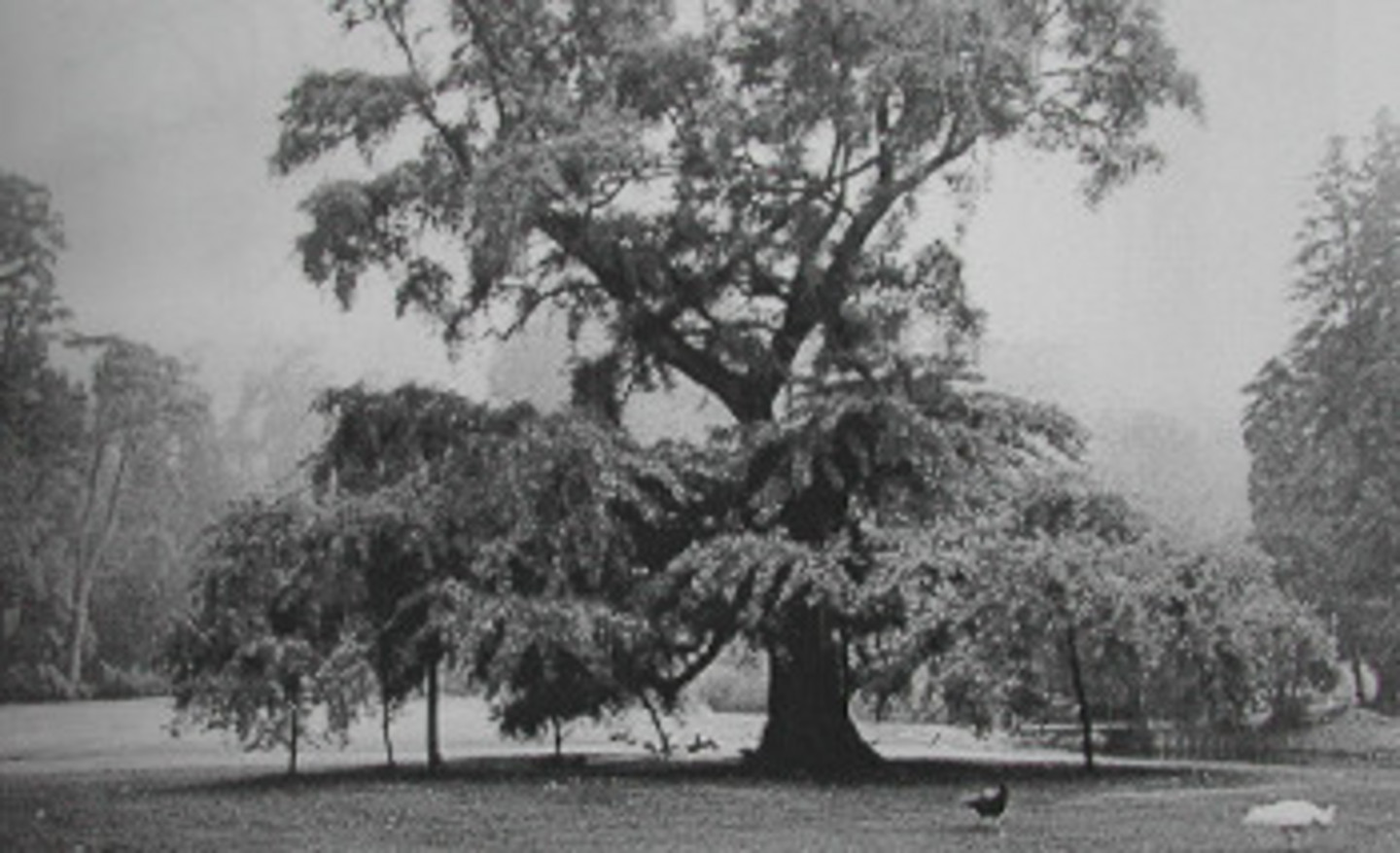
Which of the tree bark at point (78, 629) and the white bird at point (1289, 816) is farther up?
the tree bark at point (78, 629)

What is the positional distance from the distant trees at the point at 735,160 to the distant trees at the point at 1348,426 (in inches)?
542

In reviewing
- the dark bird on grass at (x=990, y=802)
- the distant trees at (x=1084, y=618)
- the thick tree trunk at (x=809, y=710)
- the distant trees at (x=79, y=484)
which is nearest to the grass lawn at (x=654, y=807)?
the dark bird on grass at (x=990, y=802)

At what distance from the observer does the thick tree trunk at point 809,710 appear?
1942cm

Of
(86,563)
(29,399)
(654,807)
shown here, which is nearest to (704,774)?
(654,807)

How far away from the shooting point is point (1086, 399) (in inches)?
4203

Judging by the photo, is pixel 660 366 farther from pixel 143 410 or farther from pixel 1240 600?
pixel 143 410

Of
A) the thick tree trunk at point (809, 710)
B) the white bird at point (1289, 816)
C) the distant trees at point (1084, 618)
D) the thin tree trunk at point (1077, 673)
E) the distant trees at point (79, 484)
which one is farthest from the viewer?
the thick tree trunk at point (809, 710)

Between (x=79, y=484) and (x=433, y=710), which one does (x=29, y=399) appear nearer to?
(x=433, y=710)

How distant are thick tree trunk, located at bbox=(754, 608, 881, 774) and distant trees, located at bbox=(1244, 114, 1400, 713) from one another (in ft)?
51.5

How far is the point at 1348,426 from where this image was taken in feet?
108

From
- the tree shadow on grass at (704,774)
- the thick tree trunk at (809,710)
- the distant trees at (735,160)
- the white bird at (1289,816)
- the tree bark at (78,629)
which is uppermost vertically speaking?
the distant trees at (735,160)

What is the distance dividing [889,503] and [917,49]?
16.7 ft

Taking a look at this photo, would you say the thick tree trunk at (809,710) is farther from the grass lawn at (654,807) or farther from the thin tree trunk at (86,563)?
the thin tree trunk at (86,563)

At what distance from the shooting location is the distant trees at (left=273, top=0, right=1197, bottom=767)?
18.9m
